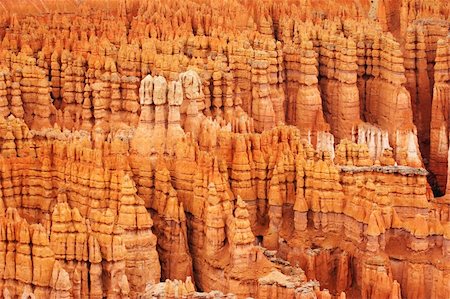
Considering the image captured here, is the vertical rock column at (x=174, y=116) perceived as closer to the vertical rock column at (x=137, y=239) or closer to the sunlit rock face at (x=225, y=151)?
the sunlit rock face at (x=225, y=151)

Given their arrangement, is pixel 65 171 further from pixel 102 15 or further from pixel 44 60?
pixel 102 15

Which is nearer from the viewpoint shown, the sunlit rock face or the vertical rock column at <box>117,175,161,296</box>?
the sunlit rock face

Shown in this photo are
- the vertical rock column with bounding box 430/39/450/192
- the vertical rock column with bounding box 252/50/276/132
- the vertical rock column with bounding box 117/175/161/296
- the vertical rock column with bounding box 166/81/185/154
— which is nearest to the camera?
the vertical rock column with bounding box 117/175/161/296

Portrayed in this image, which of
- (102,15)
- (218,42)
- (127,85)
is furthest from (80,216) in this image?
(102,15)

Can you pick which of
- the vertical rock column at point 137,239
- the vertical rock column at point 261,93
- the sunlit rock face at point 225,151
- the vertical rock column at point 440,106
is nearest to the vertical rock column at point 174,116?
the sunlit rock face at point 225,151

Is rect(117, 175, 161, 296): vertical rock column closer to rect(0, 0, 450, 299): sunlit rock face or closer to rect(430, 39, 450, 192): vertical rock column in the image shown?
rect(0, 0, 450, 299): sunlit rock face

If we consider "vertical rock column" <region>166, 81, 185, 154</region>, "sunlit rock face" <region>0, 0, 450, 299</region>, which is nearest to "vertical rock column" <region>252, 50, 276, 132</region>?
"sunlit rock face" <region>0, 0, 450, 299</region>

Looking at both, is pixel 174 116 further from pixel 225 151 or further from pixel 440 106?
pixel 440 106

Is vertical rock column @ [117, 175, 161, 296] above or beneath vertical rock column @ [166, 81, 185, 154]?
beneath

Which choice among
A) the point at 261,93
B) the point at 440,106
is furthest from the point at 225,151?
the point at 440,106
